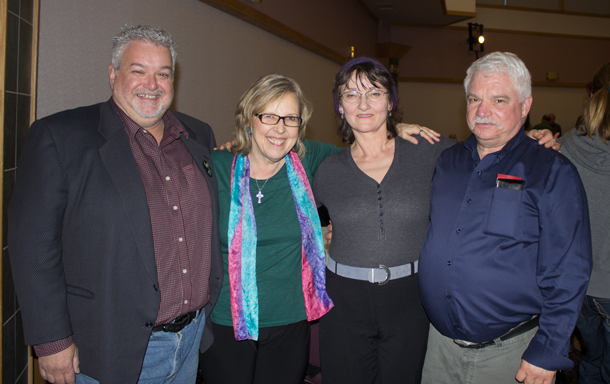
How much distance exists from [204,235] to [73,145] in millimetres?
617

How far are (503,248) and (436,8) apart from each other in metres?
9.11

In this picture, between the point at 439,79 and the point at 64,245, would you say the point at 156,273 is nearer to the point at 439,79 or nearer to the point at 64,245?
the point at 64,245

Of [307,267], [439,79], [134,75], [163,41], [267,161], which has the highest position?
[439,79]

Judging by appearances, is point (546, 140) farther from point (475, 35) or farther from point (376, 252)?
point (475, 35)

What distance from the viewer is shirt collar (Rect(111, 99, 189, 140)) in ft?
5.31

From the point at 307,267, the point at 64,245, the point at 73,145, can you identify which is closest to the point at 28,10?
the point at 73,145

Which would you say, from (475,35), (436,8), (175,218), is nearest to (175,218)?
(175,218)

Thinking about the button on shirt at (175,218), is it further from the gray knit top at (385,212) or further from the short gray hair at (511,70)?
the short gray hair at (511,70)

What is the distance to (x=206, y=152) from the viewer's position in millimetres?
1891

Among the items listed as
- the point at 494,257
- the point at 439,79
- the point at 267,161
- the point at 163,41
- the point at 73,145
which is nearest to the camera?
the point at 73,145

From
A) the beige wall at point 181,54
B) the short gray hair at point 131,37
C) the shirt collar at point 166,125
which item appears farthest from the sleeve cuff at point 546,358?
the beige wall at point 181,54

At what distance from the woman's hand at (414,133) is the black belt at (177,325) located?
4.36 feet

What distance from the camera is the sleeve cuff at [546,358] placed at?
55.2 inches

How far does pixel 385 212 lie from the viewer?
1.79 meters
